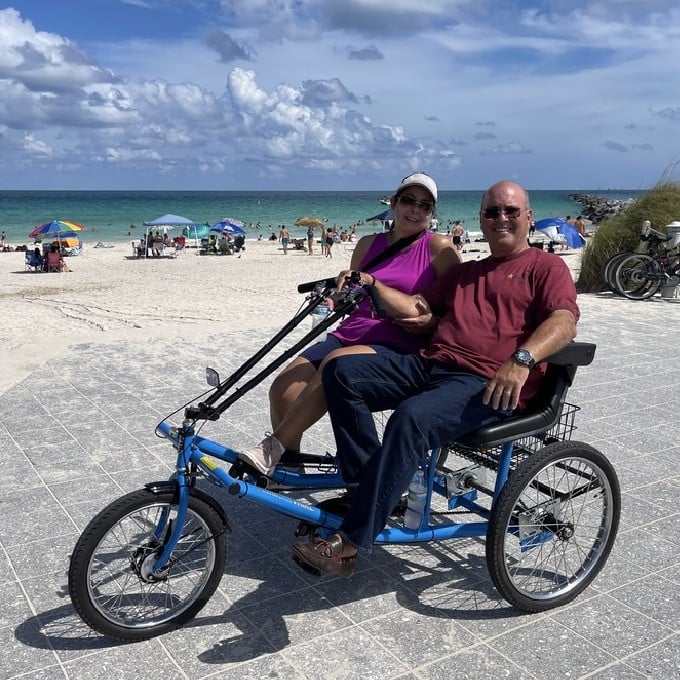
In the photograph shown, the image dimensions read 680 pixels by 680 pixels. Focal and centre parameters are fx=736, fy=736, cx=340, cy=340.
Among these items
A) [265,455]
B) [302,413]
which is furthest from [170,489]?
[302,413]

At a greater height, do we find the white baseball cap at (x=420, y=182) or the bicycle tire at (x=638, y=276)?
the white baseball cap at (x=420, y=182)

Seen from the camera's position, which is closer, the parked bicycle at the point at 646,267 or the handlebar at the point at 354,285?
the handlebar at the point at 354,285

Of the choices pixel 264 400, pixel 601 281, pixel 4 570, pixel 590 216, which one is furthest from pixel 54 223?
pixel 590 216

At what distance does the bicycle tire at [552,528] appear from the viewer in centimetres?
287

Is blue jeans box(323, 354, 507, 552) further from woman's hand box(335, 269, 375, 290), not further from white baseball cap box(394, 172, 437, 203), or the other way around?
white baseball cap box(394, 172, 437, 203)

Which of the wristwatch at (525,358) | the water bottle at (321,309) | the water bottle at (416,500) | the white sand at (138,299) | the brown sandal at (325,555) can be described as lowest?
the white sand at (138,299)

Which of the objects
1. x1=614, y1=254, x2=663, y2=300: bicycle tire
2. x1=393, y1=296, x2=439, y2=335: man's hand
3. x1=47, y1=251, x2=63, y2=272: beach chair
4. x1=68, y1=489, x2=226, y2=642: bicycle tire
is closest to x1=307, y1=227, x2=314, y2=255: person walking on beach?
x1=47, y1=251, x2=63, y2=272: beach chair

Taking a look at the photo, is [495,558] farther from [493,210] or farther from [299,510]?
[493,210]

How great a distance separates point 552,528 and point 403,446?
884 mm

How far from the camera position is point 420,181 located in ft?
11.5

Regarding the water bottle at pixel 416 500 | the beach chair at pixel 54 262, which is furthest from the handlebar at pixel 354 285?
the beach chair at pixel 54 262

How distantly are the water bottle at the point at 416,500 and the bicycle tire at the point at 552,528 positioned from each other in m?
0.30

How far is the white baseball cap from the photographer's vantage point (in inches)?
138

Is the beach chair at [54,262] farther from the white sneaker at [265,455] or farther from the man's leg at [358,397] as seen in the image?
the man's leg at [358,397]
